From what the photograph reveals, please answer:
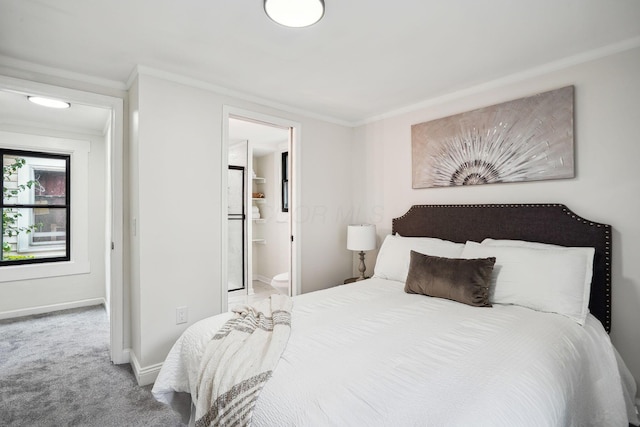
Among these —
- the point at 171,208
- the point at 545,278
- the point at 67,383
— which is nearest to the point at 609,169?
the point at 545,278

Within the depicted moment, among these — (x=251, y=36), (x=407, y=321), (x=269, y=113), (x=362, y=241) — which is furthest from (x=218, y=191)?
(x=407, y=321)

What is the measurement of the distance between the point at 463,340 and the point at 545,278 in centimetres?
→ 89

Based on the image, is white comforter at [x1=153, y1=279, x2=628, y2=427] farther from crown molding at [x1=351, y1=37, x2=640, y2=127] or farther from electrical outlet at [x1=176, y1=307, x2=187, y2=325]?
crown molding at [x1=351, y1=37, x2=640, y2=127]

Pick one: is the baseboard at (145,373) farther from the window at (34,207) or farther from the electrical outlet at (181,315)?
the window at (34,207)

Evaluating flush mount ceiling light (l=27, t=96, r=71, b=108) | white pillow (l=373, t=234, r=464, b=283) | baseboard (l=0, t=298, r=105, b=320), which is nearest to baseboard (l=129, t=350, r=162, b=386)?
white pillow (l=373, t=234, r=464, b=283)

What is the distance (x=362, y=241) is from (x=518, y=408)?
7.39ft

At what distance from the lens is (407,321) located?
5.87 ft

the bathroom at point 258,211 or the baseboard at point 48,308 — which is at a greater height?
the bathroom at point 258,211

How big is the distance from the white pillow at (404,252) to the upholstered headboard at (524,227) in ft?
0.57

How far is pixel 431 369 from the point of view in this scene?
1.24 meters

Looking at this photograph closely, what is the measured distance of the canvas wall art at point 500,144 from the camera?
7.50 feet

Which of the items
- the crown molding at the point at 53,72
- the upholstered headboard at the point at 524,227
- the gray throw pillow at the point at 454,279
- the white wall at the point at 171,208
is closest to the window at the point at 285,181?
the white wall at the point at 171,208

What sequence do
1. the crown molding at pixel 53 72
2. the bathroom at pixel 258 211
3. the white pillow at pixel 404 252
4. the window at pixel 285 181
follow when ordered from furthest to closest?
the window at pixel 285 181, the bathroom at pixel 258 211, the white pillow at pixel 404 252, the crown molding at pixel 53 72

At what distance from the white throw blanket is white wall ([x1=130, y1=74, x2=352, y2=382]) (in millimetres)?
953
